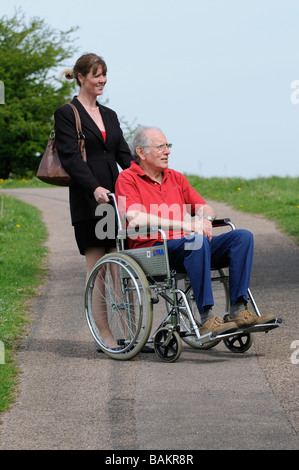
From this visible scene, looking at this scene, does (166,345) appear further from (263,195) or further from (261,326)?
(263,195)

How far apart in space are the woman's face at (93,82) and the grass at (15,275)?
1.87 meters

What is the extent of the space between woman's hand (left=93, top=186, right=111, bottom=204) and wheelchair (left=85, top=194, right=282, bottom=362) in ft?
0.17

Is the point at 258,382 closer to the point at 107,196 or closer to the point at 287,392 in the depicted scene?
the point at 287,392

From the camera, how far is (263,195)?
1756 centimetres

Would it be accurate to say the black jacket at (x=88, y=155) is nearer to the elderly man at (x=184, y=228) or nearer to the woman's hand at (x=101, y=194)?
the woman's hand at (x=101, y=194)

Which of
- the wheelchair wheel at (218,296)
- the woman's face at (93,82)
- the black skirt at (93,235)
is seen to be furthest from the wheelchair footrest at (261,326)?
the woman's face at (93,82)

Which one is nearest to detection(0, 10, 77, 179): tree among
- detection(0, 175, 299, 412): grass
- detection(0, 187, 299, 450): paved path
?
detection(0, 175, 299, 412): grass

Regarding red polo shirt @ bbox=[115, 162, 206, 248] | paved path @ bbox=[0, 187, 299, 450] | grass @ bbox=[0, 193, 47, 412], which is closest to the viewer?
paved path @ bbox=[0, 187, 299, 450]

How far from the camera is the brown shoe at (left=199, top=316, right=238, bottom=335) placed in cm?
518

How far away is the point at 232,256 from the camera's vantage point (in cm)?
535

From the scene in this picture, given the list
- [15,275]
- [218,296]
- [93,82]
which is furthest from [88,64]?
[15,275]

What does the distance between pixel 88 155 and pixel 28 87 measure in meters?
35.4

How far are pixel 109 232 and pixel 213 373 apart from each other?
52.3 inches

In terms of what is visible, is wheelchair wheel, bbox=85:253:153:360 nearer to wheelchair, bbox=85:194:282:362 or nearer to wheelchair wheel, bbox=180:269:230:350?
wheelchair, bbox=85:194:282:362
